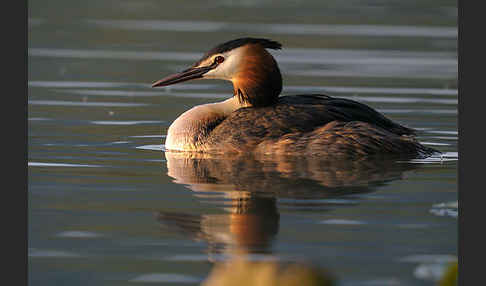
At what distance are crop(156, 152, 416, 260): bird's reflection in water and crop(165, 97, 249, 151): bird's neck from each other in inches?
7.3

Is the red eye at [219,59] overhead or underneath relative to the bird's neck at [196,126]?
overhead

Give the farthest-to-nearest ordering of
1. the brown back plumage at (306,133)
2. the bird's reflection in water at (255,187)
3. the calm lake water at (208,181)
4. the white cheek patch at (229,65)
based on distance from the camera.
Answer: the white cheek patch at (229,65)
the brown back plumage at (306,133)
the bird's reflection in water at (255,187)
the calm lake water at (208,181)

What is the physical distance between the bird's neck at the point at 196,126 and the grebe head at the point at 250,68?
20 centimetres

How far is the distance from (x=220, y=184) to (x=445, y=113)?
5750mm

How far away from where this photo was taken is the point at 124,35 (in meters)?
23.8

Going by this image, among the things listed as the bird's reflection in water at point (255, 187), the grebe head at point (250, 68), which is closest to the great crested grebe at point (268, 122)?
the grebe head at point (250, 68)

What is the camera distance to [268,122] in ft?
39.1

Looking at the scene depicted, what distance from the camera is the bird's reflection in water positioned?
8.04 metres

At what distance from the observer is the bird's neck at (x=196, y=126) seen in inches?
487

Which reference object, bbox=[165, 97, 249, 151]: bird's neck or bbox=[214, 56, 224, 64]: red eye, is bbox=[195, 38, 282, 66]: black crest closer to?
bbox=[214, 56, 224, 64]: red eye

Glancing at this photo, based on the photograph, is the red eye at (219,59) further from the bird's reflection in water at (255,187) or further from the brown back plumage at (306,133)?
the bird's reflection in water at (255,187)

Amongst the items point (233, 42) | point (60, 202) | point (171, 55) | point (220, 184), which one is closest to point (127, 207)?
point (60, 202)

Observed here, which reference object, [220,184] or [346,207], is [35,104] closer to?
[220,184]

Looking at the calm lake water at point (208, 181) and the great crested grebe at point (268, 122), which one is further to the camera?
the great crested grebe at point (268, 122)
